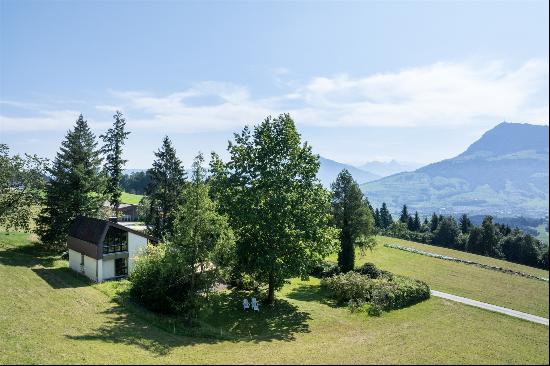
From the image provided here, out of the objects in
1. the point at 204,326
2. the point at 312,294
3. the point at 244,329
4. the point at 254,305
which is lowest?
the point at 312,294

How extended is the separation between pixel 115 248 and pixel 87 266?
356cm

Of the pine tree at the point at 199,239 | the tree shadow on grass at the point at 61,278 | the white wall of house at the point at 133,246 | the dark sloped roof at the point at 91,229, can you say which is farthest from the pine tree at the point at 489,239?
the tree shadow on grass at the point at 61,278

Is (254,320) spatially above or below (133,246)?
Result: below

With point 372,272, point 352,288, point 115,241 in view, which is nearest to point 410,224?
point 372,272

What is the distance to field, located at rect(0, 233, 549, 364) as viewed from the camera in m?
16.7

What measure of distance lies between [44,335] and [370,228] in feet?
140

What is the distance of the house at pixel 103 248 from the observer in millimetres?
41688

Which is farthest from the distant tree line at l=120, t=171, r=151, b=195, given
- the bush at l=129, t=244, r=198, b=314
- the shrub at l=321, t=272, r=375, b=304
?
the shrub at l=321, t=272, r=375, b=304

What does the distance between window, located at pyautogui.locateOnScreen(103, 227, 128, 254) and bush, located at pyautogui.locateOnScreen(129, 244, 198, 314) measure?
34.3 feet

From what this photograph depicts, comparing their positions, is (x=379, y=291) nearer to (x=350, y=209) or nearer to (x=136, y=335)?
(x=350, y=209)

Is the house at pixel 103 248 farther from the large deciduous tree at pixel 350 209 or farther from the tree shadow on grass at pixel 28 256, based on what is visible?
the large deciduous tree at pixel 350 209

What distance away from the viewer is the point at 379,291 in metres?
35.8

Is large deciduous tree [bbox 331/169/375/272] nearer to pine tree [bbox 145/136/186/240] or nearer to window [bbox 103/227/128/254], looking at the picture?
pine tree [bbox 145/136/186/240]

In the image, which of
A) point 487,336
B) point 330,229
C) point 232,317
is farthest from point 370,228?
point 487,336
